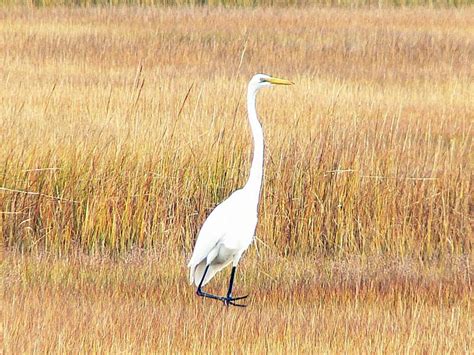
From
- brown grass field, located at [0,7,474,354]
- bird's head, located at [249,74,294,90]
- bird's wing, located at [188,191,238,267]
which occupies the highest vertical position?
bird's head, located at [249,74,294,90]

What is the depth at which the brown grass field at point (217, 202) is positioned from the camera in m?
4.29

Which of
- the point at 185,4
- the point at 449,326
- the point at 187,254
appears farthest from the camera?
the point at 185,4

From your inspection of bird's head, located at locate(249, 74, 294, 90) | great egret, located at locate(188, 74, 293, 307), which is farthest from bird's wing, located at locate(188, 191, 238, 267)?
bird's head, located at locate(249, 74, 294, 90)

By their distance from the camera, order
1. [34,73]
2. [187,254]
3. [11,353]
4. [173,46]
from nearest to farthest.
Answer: [11,353]
[187,254]
[34,73]
[173,46]

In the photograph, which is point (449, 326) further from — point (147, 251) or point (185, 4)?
point (185, 4)

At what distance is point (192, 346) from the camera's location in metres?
4.07

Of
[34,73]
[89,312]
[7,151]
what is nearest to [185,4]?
[34,73]

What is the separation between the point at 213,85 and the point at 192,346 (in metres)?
5.62

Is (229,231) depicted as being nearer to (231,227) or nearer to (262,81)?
(231,227)

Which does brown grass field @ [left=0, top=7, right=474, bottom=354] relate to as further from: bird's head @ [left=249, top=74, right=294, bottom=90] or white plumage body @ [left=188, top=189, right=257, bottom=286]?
bird's head @ [left=249, top=74, right=294, bottom=90]

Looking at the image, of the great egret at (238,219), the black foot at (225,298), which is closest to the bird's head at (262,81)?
the great egret at (238,219)

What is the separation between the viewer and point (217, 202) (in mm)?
6285

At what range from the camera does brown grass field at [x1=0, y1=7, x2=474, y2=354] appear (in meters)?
4.29

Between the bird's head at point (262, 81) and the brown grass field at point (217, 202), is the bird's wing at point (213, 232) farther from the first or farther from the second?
the bird's head at point (262, 81)
